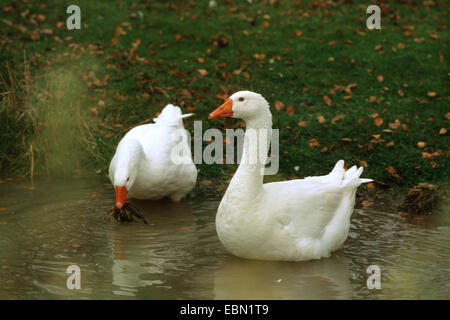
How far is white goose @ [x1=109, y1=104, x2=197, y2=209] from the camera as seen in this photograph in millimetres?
7121

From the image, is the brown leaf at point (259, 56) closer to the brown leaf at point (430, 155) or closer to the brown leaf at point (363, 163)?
the brown leaf at point (363, 163)

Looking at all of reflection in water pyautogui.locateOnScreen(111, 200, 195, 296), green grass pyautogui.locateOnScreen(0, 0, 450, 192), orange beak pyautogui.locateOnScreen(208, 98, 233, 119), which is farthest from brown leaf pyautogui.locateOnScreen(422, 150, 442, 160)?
orange beak pyautogui.locateOnScreen(208, 98, 233, 119)

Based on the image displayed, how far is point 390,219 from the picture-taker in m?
7.32

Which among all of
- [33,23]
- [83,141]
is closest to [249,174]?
[83,141]

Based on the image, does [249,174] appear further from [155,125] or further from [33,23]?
[33,23]

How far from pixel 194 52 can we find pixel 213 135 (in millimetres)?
2998

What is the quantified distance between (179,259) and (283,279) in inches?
39.7

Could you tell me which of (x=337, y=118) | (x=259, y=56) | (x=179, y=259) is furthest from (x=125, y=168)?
(x=259, y=56)

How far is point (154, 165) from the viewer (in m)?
7.48

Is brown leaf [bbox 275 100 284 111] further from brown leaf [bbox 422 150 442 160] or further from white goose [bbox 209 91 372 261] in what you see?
white goose [bbox 209 91 372 261]

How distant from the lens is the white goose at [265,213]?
580cm

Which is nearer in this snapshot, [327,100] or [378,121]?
[378,121]

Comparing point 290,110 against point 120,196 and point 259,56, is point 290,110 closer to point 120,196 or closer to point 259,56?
point 259,56

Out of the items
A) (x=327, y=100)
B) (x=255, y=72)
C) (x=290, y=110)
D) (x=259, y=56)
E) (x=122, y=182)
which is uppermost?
(x=259, y=56)
